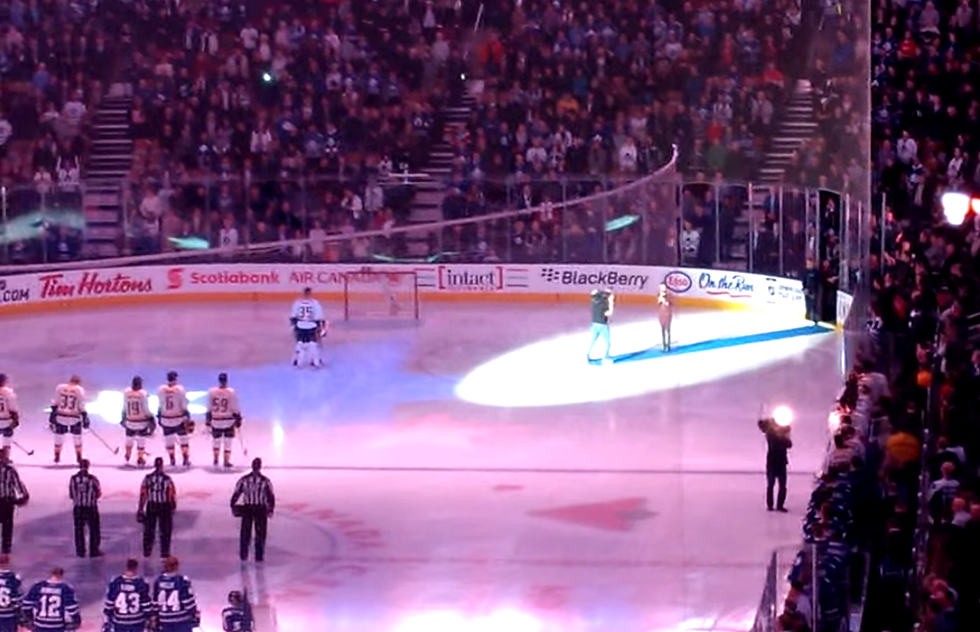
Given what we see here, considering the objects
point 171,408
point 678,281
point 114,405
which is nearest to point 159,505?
point 171,408

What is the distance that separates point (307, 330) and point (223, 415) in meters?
4.66

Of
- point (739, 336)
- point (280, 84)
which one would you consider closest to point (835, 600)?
point (739, 336)

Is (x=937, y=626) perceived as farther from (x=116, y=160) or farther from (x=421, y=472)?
(x=116, y=160)

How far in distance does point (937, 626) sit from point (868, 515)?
252 centimetres

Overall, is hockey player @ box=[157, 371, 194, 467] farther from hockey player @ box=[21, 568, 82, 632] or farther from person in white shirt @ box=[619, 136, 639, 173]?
person in white shirt @ box=[619, 136, 639, 173]

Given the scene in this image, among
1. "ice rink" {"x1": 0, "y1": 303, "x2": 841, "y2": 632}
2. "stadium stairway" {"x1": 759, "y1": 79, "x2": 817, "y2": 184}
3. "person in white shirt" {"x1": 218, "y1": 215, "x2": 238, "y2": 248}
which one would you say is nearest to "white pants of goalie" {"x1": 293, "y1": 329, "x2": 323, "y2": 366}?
"ice rink" {"x1": 0, "y1": 303, "x2": 841, "y2": 632}

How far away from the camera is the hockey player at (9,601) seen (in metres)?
13.2

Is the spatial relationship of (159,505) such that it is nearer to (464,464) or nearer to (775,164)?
(464,464)

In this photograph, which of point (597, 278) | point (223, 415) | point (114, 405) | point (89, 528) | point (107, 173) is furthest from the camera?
point (107, 173)

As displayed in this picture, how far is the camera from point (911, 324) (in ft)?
54.0

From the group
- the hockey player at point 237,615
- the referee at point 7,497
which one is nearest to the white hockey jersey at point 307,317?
the referee at point 7,497

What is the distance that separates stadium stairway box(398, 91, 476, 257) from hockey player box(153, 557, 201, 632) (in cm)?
1510

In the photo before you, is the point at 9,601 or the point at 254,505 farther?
the point at 254,505

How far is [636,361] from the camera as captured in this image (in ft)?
76.9
